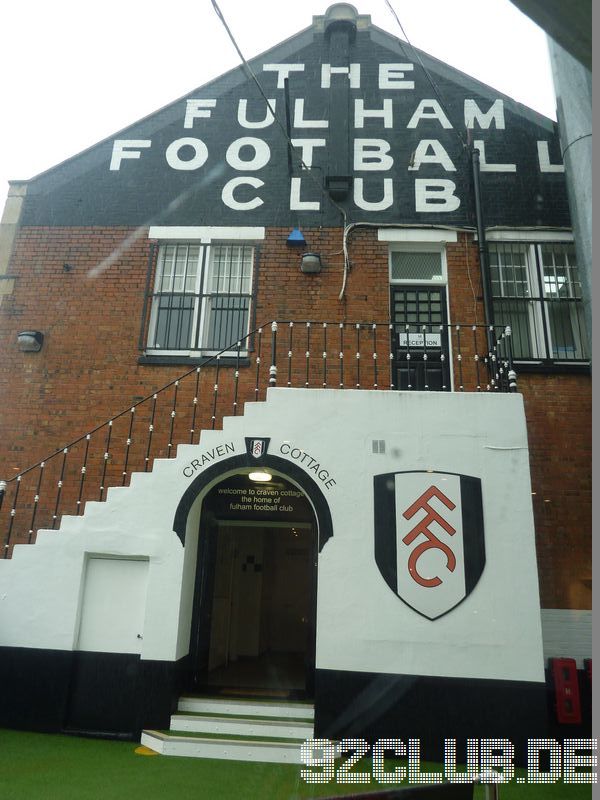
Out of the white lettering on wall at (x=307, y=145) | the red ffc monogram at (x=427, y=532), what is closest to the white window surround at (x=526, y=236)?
the white lettering on wall at (x=307, y=145)

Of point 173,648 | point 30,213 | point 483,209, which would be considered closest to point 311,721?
point 173,648

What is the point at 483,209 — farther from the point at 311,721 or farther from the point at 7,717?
the point at 7,717

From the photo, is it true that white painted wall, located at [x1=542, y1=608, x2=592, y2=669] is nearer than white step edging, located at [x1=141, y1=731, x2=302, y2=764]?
No

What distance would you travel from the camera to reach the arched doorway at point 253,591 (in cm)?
720

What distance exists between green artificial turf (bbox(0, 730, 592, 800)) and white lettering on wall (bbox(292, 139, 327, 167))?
844cm

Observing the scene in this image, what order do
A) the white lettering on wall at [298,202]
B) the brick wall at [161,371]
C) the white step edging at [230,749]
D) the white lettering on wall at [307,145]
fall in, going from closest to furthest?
1. the white step edging at [230,749]
2. the brick wall at [161,371]
3. the white lettering on wall at [298,202]
4. the white lettering on wall at [307,145]

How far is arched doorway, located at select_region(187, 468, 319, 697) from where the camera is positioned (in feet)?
23.6

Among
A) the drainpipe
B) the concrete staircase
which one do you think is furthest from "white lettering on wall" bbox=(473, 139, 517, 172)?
the concrete staircase

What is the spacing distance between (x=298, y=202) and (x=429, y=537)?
5.69m

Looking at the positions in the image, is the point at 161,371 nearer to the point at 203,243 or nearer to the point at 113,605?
the point at 203,243

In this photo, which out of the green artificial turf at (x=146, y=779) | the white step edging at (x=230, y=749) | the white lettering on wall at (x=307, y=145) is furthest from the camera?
the white lettering on wall at (x=307, y=145)

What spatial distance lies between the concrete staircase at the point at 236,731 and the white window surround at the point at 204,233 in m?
6.43

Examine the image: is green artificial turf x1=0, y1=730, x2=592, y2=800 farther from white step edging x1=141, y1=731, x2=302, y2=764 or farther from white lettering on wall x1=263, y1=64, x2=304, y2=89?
white lettering on wall x1=263, y1=64, x2=304, y2=89

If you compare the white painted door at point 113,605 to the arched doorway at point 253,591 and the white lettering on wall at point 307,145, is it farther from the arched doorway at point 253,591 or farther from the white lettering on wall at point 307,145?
the white lettering on wall at point 307,145
